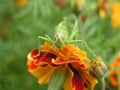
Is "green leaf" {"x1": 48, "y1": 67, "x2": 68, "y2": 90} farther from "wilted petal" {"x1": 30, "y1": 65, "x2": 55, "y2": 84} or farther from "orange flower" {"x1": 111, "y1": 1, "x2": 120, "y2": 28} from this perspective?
"orange flower" {"x1": 111, "y1": 1, "x2": 120, "y2": 28}

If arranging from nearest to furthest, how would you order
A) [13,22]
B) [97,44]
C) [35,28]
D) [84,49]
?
[84,49] → [97,44] → [35,28] → [13,22]

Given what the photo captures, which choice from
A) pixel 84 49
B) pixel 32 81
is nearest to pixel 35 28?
pixel 32 81

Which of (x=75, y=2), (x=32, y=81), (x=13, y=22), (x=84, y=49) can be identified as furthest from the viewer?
(x=13, y=22)

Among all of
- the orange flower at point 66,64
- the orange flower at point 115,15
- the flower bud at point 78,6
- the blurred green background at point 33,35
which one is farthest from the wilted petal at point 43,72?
the orange flower at point 115,15

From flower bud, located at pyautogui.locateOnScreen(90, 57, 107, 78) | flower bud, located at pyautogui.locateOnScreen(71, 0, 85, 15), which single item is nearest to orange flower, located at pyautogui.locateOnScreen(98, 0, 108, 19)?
flower bud, located at pyautogui.locateOnScreen(71, 0, 85, 15)

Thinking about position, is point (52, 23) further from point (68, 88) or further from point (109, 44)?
point (68, 88)

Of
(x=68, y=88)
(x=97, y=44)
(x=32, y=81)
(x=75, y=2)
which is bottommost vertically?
(x=32, y=81)
